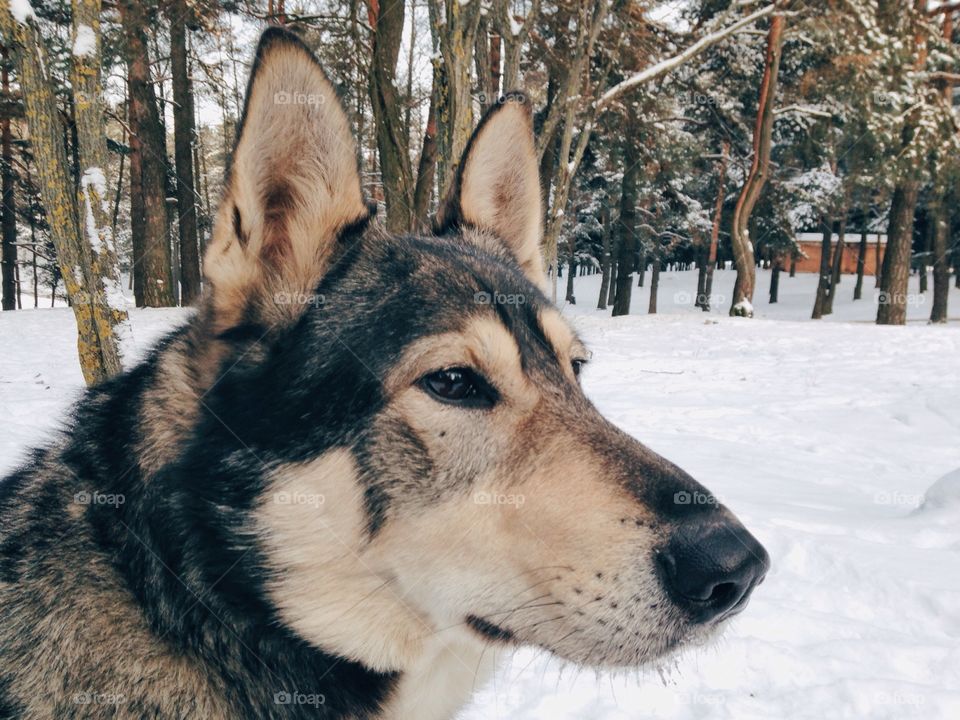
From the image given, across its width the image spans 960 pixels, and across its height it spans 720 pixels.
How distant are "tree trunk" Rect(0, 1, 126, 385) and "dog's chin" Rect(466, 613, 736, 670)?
5.06 metres

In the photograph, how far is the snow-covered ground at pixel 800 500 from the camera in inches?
123

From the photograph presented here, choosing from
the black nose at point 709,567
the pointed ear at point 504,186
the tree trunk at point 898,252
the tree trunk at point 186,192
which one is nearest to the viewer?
the black nose at point 709,567

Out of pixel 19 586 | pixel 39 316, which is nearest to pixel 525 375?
pixel 19 586

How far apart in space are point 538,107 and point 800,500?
57.0ft

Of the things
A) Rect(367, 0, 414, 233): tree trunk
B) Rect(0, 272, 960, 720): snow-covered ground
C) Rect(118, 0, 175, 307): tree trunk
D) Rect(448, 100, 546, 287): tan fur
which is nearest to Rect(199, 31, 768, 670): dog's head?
Rect(0, 272, 960, 720): snow-covered ground

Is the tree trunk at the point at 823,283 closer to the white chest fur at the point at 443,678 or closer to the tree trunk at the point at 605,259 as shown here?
the tree trunk at the point at 605,259

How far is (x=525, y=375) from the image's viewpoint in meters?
2.29

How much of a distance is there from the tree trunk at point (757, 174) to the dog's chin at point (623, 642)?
20.3m

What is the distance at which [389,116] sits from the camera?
1258 centimetres

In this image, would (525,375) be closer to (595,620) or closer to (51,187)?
(595,620)

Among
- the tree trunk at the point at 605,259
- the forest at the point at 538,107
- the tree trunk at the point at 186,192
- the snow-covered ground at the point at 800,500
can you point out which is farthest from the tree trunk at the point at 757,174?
the tree trunk at the point at 186,192

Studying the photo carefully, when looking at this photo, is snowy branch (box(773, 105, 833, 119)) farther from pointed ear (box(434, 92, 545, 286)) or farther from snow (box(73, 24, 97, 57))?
pointed ear (box(434, 92, 545, 286))

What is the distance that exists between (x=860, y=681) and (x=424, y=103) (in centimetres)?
1606

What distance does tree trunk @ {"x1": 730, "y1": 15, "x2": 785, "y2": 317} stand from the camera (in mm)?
19094
